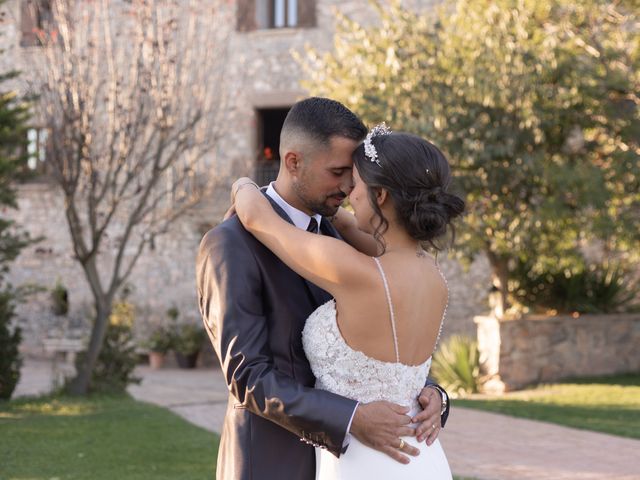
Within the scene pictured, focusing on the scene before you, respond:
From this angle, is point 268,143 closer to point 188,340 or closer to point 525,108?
point 188,340

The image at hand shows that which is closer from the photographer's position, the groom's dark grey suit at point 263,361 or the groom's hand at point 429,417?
the groom's dark grey suit at point 263,361

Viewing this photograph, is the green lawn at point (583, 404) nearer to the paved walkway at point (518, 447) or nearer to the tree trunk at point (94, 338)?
the paved walkway at point (518, 447)

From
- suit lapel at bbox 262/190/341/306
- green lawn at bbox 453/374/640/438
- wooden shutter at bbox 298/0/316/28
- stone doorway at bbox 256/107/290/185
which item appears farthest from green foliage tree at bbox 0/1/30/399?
wooden shutter at bbox 298/0/316/28

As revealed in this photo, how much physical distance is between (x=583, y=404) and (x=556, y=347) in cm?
291

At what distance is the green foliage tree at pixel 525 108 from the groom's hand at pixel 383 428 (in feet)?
36.1

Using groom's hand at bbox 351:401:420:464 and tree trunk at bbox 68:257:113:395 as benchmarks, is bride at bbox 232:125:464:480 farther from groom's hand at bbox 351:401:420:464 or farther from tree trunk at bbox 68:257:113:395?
tree trunk at bbox 68:257:113:395

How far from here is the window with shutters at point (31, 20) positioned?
591 inches

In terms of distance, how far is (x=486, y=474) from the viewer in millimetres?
7984

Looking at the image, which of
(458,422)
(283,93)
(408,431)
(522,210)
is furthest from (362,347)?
(283,93)

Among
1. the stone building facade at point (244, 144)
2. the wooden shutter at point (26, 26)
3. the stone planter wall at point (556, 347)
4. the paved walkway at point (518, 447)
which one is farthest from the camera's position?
the stone building facade at point (244, 144)

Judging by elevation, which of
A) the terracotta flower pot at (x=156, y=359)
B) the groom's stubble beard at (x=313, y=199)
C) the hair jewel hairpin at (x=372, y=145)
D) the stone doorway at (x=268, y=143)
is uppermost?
the hair jewel hairpin at (x=372, y=145)

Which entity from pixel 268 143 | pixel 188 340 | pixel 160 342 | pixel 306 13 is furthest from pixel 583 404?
pixel 306 13

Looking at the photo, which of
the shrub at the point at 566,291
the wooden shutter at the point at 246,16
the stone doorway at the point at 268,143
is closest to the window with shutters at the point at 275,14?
the wooden shutter at the point at 246,16

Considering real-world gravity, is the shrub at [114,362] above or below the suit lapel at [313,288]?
below
